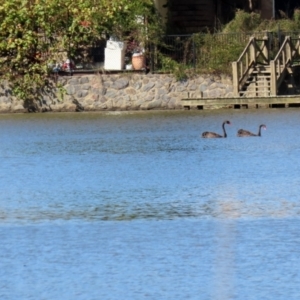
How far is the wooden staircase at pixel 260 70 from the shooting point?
36.9 meters

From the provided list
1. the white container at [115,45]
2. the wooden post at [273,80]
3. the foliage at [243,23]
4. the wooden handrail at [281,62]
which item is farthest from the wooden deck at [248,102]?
the foliage at [243,23]

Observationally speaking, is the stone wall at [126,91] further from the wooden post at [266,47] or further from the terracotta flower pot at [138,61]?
the wooden post at [266,47]

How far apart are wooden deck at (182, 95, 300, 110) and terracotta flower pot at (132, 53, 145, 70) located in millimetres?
2100

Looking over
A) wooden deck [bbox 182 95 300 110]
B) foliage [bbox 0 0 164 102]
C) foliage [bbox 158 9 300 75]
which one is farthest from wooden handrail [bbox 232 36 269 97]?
foliage [bbox 0 0 164 102]

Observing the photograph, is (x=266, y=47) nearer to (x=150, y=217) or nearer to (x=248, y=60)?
(x=248, y=60)

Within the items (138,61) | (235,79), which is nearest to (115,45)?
(138,61)

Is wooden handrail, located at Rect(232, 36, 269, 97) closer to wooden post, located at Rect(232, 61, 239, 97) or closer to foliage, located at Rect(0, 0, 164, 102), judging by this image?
wooden post, located at Rect(232, 61, 239, 97)

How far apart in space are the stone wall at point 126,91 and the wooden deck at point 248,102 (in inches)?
44.4

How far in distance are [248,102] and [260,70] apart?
6.11 ft

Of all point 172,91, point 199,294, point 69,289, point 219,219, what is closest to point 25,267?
point 69,289

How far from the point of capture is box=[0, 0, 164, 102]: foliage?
38.3 meters

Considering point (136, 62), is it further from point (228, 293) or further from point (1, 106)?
point (228, 293)

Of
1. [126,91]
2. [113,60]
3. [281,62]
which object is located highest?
[113,60]

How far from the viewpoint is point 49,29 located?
38719mm
